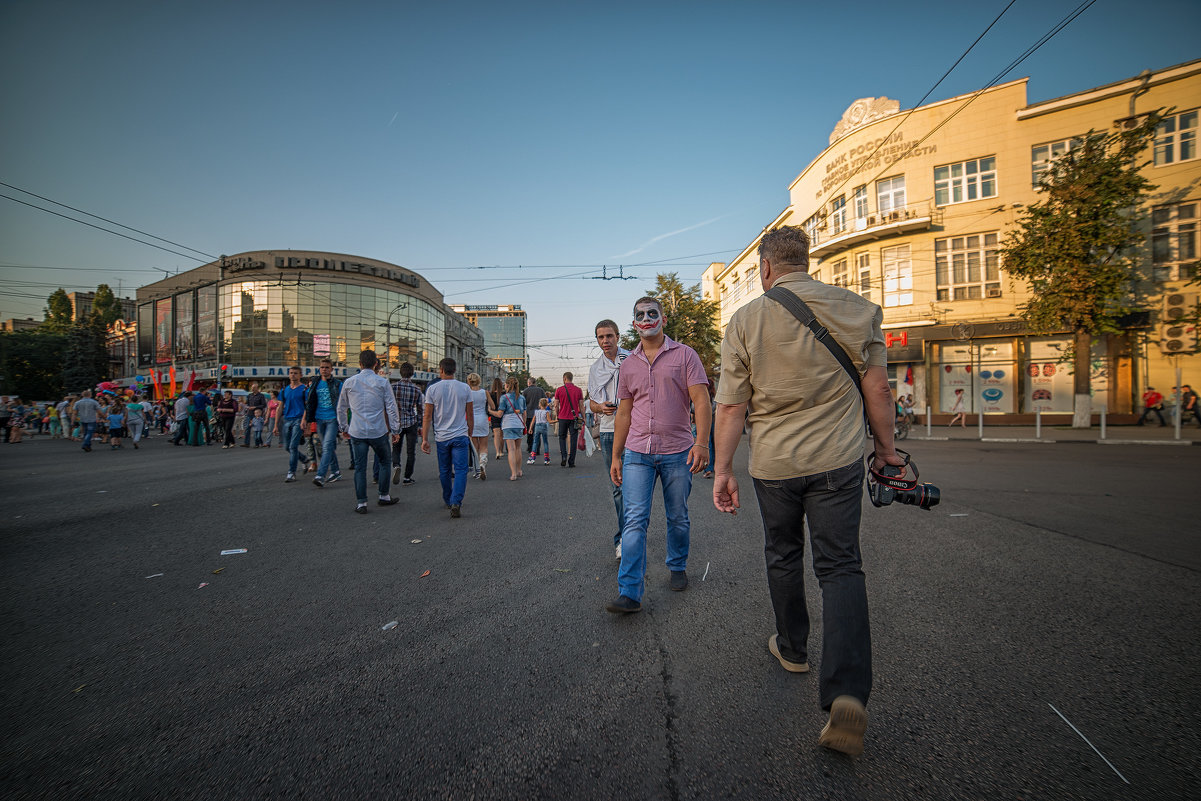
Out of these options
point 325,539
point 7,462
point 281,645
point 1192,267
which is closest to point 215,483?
point 325,539

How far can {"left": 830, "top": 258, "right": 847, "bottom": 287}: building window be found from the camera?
98.2ft

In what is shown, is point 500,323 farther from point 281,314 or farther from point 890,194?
point 890,194

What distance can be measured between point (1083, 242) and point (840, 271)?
39.2 ft

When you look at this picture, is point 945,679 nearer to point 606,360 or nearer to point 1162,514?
point 606,360

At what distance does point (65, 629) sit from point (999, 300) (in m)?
31.4

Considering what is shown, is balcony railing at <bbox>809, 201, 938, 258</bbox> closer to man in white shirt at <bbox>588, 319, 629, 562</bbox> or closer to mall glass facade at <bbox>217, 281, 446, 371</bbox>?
man in white shirt at <bbox>588, 319, 629, 562</bbox>

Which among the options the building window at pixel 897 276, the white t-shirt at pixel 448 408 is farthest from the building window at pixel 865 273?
the white t-shirt at pixel 448 408

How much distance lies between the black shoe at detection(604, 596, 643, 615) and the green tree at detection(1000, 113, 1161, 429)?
24.1 metres

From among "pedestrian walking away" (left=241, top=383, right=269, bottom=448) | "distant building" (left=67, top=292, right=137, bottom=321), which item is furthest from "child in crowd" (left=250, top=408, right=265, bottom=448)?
"distant building" (left=67, top=292, right=137, bottom=321)

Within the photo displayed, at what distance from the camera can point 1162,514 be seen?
5715mm

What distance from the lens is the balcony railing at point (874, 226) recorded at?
26047mm

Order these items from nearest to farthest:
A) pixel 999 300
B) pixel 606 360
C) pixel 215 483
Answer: pixel 606 360, pixel 215 483, pixel 999 300

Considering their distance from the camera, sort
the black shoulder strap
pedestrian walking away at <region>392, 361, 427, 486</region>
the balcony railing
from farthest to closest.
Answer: the balcony railing, pedestrian walking away at <region>392, 361, 427, 486</region>, the black shoulder strap

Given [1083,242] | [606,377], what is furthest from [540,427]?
[1083,242]
